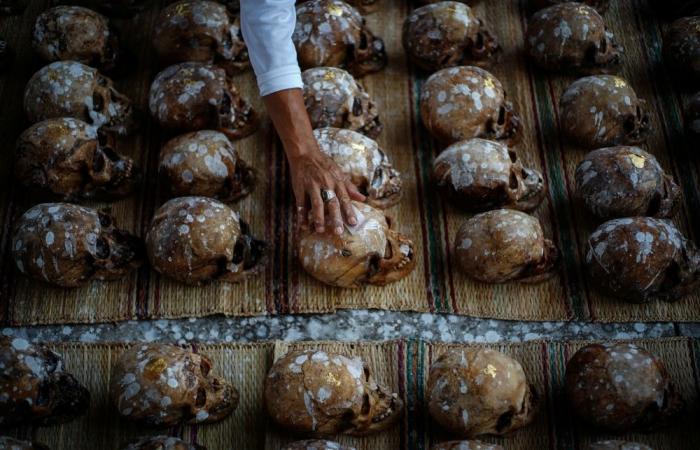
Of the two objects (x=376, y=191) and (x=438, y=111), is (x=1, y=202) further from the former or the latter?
(x=438, y=111)

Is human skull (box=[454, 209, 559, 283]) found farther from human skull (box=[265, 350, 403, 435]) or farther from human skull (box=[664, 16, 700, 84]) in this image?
human skull (box=[664, 16, 700, 84])

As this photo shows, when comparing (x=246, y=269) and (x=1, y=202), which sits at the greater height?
(x=1, y=202)

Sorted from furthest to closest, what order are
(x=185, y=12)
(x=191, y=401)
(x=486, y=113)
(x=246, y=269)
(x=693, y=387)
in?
(x=185, y=12) → (x=486, y=113) → (x=246, y=269) → (x=693, y=387) → (x=191, y=401)

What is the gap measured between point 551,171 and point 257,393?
130 cm

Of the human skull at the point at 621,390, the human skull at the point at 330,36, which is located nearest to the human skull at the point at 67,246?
the human skull at the point at 330,36

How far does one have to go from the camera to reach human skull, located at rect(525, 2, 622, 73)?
286cm

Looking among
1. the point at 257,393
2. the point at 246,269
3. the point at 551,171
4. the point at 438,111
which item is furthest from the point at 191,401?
the point at 551,171

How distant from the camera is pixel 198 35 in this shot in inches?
113

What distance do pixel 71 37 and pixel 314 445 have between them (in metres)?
1.80

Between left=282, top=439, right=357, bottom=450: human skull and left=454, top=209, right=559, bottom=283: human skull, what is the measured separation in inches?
28.6

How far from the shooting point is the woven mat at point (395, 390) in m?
2.16

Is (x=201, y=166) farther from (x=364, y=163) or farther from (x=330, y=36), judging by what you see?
(x=330, y=36)

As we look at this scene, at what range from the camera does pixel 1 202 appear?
2.69m

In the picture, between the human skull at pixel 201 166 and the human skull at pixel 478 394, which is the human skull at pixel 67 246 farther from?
the human skull at pixel 478 394
